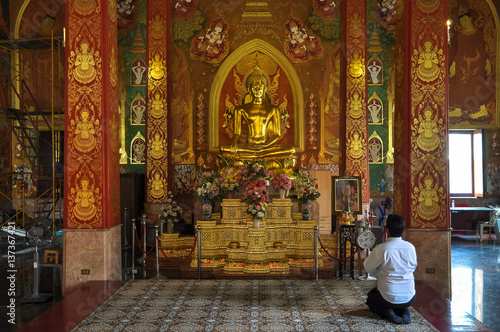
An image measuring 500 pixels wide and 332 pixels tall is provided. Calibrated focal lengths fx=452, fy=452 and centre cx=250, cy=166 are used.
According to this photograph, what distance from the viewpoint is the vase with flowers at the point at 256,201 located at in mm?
7188

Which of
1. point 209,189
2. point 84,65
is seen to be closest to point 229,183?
point 209,189

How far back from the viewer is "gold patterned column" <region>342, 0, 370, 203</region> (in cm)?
1041

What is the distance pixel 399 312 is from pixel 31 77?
11.5 metres

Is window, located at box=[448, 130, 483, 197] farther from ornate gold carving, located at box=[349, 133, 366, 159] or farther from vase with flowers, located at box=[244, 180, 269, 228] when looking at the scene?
vase with flowers, located at box=[244, 180, 269, 228]

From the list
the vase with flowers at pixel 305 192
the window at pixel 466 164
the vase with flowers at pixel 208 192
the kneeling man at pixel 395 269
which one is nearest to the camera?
the kneeling man at pixel 395 269

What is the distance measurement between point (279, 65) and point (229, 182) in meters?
5.05

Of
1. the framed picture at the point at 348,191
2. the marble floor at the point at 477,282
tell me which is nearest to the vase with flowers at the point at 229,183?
the framed picture at the point at 348,191

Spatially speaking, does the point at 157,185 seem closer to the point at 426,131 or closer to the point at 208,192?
the point at 208,192

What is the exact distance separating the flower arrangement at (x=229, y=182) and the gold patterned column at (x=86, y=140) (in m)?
2.70

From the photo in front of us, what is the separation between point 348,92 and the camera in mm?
10461

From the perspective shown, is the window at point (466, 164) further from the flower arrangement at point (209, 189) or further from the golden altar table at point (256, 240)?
the flower arrangement at point (209, 189)

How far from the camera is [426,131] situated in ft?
19.7

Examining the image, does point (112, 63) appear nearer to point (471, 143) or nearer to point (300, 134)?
point (300, 134)

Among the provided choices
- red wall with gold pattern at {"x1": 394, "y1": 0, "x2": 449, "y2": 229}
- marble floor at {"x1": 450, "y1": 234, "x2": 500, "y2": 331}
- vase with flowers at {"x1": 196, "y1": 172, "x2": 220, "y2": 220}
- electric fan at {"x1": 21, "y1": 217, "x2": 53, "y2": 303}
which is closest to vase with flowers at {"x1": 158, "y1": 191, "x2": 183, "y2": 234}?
vase with flowers at {"x1": 196, "y1": 172, "x2": 220, "y2": 220}
